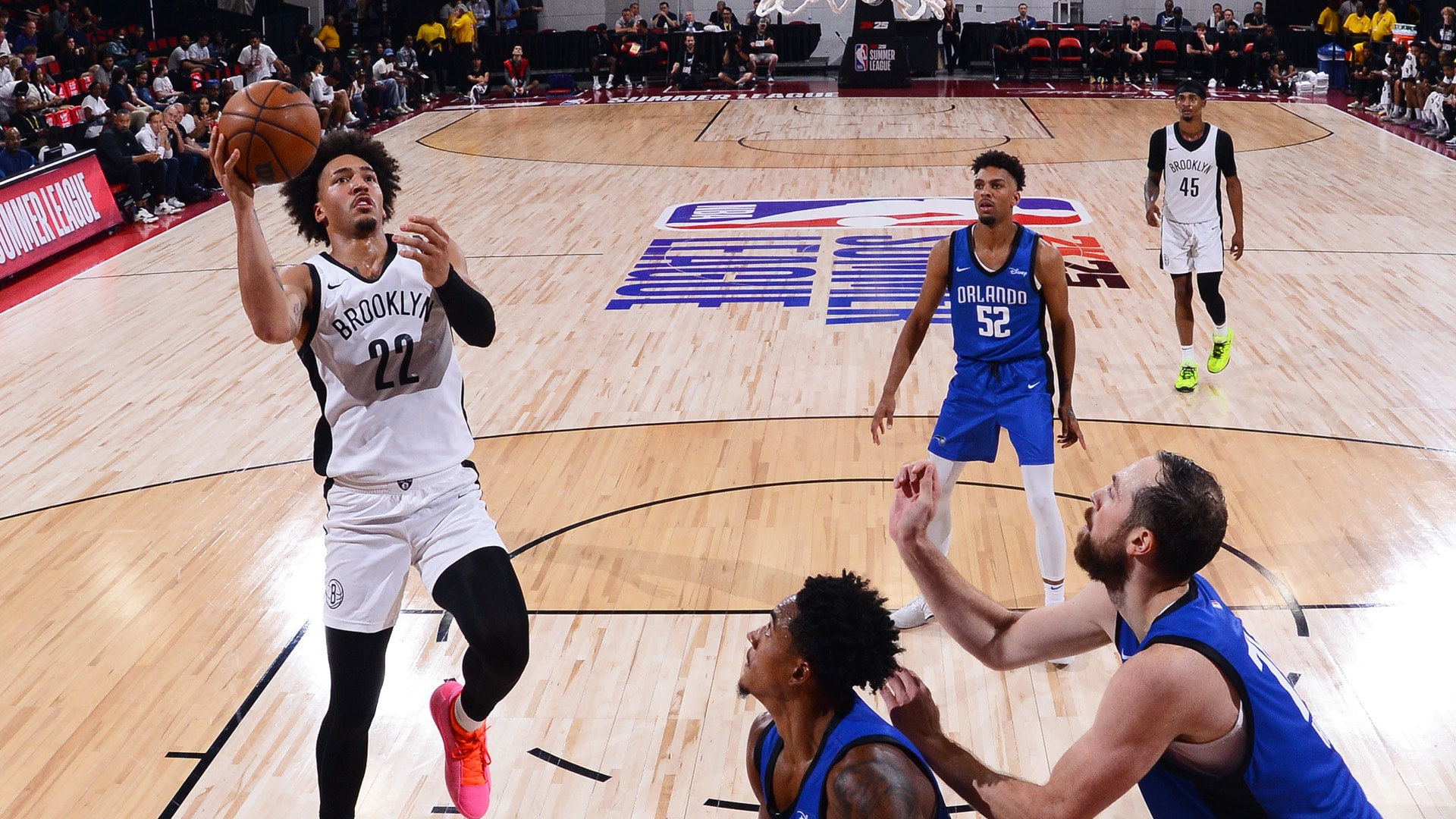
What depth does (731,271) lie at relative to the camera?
11.6 metres

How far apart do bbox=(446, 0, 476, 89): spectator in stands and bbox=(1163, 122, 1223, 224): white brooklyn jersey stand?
68.4 ft

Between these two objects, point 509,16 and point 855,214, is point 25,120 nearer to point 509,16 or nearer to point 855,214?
point 855,214

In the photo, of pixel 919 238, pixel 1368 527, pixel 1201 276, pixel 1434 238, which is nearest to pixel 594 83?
pixel 919 238

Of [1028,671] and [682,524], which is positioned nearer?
[1028,671]

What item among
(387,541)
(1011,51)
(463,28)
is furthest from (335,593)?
(1011,51)

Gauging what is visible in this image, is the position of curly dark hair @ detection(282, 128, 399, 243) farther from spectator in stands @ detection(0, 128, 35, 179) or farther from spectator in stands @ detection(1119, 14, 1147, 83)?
spectator in stands @ detection(1119, 14, 1147, 83)

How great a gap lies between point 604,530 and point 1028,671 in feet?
7.43

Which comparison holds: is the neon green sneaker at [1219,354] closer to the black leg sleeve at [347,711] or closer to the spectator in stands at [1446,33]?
the black leg sleeve at [347,711]

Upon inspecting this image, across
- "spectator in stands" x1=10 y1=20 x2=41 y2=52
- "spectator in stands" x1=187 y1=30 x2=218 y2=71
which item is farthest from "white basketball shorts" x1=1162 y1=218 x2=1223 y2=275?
"spectator in stands" x1=187 y1=30 x2=218 y2=71

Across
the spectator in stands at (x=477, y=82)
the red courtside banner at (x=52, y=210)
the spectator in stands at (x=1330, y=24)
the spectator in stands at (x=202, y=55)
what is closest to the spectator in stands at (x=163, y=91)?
the spectator in stands at (x=202, y=55)

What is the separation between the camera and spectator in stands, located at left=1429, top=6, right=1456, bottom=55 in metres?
20.8

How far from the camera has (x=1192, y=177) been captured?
8094 millimetres

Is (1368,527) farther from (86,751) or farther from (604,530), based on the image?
(86,751)

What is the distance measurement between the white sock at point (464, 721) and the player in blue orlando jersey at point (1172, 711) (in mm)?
1765
